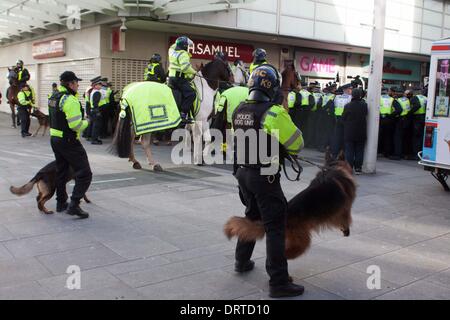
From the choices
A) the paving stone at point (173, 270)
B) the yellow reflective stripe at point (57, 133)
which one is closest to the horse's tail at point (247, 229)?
the paving stone at point (173, 270)

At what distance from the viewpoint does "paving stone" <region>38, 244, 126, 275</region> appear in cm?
485

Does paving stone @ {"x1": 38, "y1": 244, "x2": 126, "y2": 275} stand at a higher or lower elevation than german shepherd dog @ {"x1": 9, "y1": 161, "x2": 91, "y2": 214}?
lower

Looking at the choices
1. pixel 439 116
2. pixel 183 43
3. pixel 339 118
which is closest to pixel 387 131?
pixel 339 118

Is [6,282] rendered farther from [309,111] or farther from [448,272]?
[309,111]

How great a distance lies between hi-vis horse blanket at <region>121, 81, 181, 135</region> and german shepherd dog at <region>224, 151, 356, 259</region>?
5.31 m

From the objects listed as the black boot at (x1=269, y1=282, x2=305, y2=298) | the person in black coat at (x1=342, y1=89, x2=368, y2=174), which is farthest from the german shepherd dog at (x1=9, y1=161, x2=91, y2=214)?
the person in black coat at (x1=342, y1=89, x2=368, y2=174)

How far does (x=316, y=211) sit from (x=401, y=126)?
9822mm

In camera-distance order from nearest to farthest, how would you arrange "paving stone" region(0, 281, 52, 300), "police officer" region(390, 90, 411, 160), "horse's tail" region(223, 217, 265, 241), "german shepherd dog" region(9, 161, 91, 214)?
"paving stone" region(0, 281, 52, 300)
"horse's tail" region(223, 217, 265, 241)
"german shepherd dog" region(9, 161, 91, 214)
"police officer" region(390, 90, 411, 160)

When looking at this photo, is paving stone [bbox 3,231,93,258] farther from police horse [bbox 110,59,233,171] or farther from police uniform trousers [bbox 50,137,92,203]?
police horse [bbox 110,59,233,171]

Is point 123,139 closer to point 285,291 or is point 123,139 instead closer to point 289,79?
point 285,291

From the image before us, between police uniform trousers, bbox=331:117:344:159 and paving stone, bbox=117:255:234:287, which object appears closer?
paving stone, bbox=117:255:234:287

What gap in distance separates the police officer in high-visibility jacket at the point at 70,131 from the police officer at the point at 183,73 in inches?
150

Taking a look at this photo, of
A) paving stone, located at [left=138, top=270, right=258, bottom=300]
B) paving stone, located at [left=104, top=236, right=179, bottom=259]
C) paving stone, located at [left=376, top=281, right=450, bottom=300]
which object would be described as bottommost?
paving stone, located at [left=138, top=270, right=258, bottom=300]

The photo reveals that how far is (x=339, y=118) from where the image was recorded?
1155 cm
